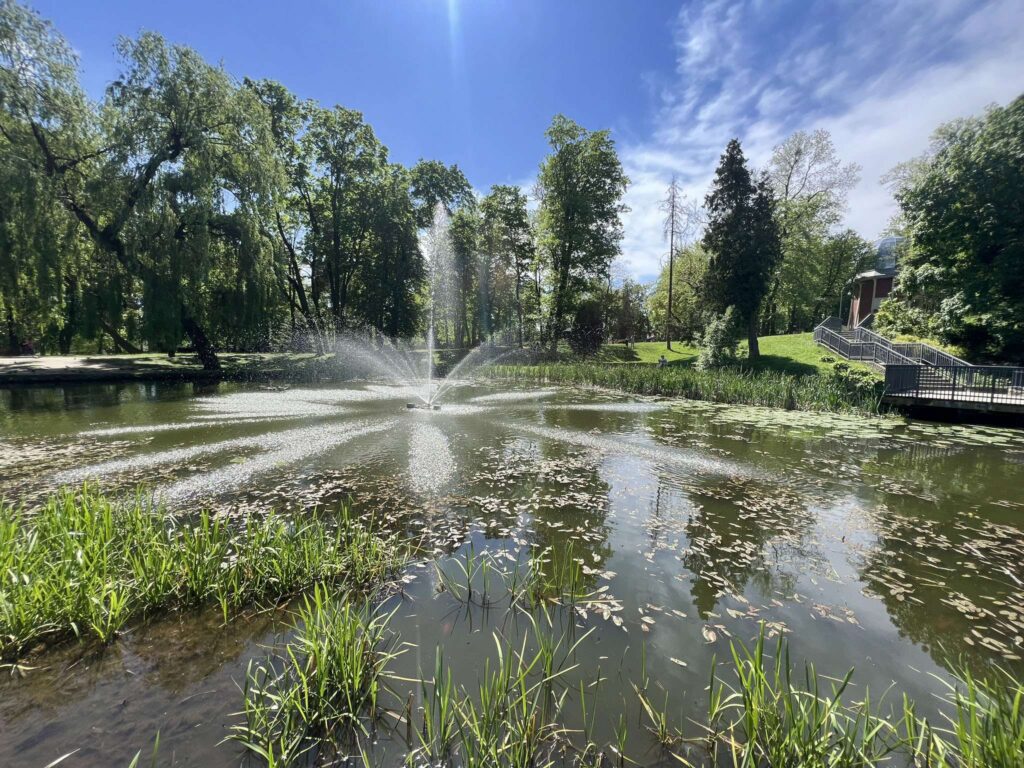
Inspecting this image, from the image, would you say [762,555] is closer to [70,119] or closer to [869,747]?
[869,747]

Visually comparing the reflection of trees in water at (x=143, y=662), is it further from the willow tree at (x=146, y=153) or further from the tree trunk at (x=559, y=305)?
the tree trunk at (x=559, y=305)

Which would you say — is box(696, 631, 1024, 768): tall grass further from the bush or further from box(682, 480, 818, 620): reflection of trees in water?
the bush

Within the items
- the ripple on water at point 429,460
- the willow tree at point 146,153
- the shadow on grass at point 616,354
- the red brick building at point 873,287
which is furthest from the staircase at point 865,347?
the willow tree at point 146,153

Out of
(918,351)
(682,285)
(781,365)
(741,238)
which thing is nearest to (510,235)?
(682,285)

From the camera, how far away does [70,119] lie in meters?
19.3

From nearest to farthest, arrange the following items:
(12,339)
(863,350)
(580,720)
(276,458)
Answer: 1. (580,720)
2. (276,458)
3. (863,350)
4. (12,339)

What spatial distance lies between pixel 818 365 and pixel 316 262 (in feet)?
122

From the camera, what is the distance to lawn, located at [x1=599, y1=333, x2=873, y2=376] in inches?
946

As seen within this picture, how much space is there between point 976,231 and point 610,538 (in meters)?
24.7

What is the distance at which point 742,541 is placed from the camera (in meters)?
4.96

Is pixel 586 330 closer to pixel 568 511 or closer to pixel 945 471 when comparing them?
pixel 945 471

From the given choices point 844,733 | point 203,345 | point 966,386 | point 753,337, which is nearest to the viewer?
point 844,733

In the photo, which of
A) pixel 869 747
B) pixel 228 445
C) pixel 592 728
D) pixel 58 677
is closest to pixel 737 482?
pixel 869 747

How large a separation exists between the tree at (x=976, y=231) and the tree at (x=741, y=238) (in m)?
6.01
